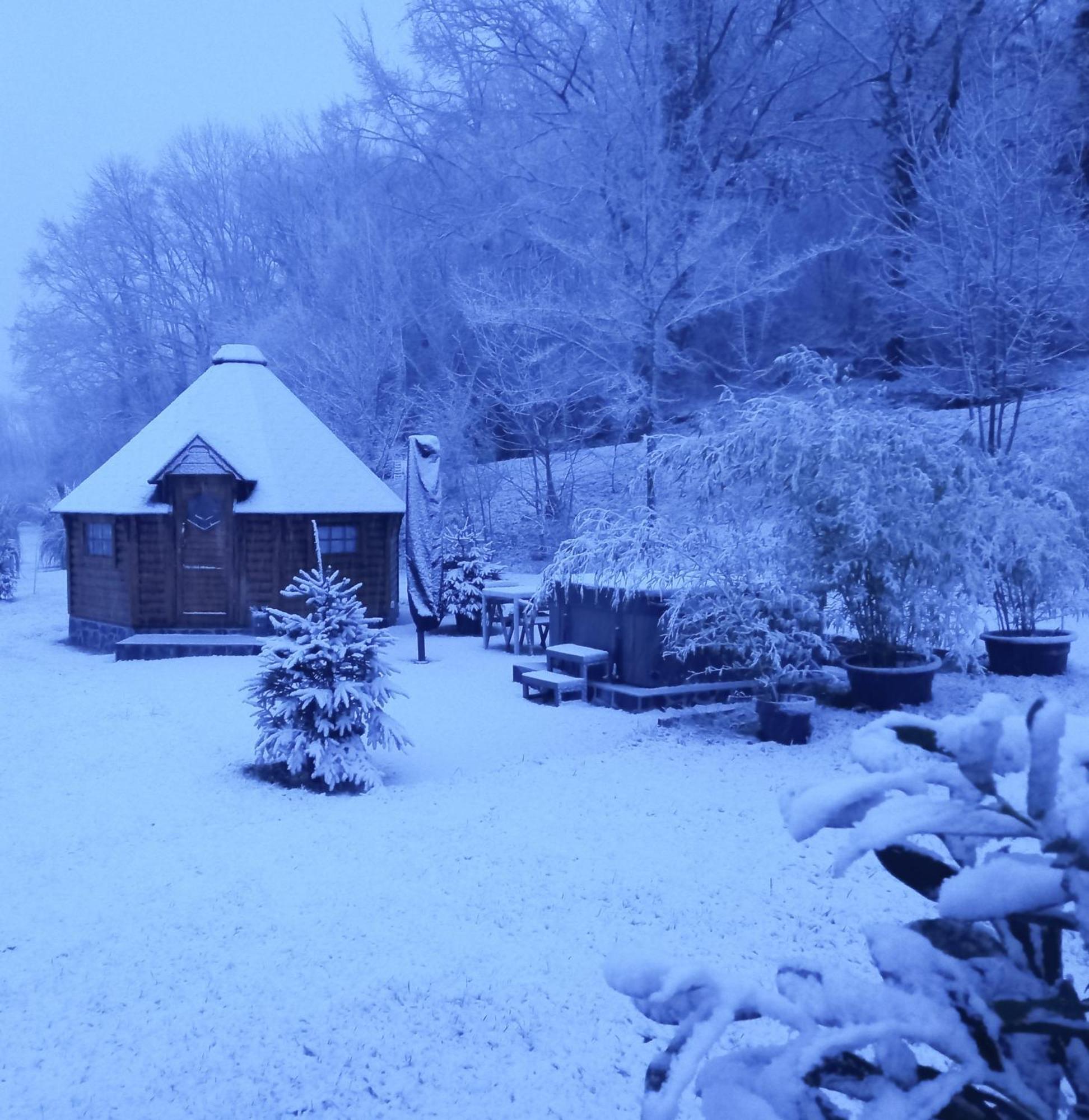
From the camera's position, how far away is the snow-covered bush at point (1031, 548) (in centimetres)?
1034

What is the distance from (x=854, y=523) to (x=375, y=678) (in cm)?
481

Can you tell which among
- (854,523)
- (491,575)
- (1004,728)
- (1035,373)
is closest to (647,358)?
(491,575)

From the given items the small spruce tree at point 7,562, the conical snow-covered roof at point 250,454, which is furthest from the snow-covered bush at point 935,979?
the small spruce tree at point 7,562

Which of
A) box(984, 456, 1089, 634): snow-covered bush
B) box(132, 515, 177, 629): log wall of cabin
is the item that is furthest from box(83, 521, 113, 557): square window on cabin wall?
box(984, 456, 1089, 634): snow-covered bush

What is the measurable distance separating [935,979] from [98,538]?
59.0 feet

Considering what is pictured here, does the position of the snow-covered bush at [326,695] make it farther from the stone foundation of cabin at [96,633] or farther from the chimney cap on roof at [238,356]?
the chimney cap on roof at [238,356]

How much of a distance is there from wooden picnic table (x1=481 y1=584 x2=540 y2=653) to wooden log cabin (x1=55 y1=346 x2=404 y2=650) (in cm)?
194

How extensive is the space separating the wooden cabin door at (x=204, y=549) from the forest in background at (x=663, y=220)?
24.2ft

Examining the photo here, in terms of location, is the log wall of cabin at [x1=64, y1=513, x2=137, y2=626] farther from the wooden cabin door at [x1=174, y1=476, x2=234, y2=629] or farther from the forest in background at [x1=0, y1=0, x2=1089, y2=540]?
the forest in background at [x1=0, y1=0, x2=1089, y2=540]

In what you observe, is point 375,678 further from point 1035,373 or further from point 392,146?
point 392,146

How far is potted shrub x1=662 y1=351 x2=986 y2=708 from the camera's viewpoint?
960 cm

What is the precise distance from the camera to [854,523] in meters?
9.41

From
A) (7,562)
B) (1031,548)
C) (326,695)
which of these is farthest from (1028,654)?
(7,562)

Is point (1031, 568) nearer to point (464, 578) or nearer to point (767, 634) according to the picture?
point (767, 634)
